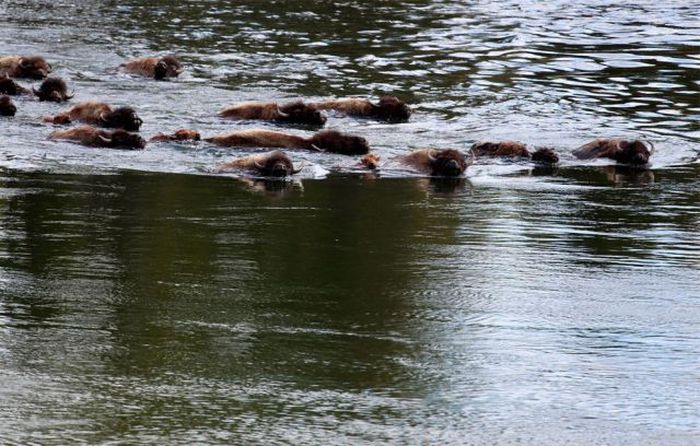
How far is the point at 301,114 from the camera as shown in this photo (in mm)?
18141

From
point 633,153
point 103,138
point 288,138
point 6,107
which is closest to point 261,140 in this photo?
point 288,138

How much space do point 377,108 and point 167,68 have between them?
4.56 m

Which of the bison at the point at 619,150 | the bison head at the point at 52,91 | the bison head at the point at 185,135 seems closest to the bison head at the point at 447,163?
the bison at the point at 619,150

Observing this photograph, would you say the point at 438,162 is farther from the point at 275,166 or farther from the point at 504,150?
the point at 275,166

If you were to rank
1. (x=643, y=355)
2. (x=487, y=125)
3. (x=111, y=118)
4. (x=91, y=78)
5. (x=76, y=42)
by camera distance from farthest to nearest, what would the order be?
(x=76, y=42)
(x=91, y=78)
(x=487, y=125)
(x=111, y=118)
(x=643, y=355)

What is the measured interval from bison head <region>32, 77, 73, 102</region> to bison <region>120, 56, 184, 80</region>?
2542mm

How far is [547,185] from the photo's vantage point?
46.5ft

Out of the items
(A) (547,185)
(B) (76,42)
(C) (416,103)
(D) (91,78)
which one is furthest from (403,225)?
(B) (76,42)

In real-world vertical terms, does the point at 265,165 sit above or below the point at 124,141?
above

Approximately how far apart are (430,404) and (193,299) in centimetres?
230

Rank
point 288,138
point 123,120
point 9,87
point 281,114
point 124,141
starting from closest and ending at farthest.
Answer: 1. point 124,141
2. point 288,138
3. point 123,120
4. point 281,114
5. point 9,87

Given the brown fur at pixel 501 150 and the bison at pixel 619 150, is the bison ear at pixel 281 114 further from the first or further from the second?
the bison at pixel 619 150

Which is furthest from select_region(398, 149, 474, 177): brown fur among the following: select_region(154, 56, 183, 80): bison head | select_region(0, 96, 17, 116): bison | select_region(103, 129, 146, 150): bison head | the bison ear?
select_region(154, 56, 183, 80): bison head

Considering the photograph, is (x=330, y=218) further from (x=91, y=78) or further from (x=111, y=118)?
(x=91, y=78)
